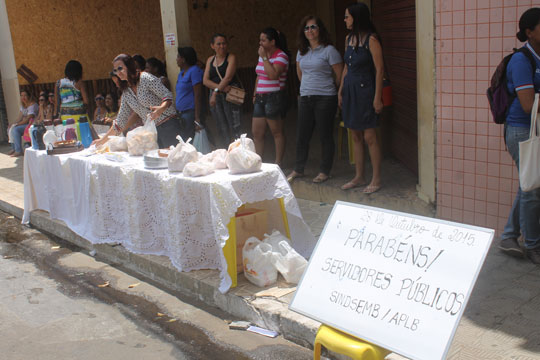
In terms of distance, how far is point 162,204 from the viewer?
5.14m

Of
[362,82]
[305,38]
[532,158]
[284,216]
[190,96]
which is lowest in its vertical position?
[284,216]

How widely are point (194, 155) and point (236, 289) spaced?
123 cm

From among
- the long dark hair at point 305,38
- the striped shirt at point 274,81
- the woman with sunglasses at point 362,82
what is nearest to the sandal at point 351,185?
the woman with sunglasses at point 362,82

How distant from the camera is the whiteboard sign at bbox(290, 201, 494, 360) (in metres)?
2.68

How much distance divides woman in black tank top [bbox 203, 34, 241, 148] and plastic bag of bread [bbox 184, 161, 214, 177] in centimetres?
308

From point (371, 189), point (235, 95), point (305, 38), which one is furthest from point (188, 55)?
point (371, 189)

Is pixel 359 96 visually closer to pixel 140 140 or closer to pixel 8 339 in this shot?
pixel 140 140

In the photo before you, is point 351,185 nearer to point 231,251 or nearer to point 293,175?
point 293,175

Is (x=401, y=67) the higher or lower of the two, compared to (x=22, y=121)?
higher

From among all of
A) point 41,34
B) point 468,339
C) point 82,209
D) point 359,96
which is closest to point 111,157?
point 82,209

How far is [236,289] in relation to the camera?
4.61 m

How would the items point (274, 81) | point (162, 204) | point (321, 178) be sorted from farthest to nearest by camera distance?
point (274, 81), point (321, 178), point (162, 204)

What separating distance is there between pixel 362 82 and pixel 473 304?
298 centimetres

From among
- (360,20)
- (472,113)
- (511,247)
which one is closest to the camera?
(511,247)
